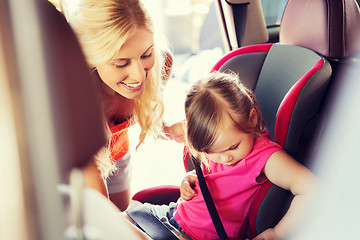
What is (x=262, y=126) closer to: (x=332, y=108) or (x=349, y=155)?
(x=332, y=108)

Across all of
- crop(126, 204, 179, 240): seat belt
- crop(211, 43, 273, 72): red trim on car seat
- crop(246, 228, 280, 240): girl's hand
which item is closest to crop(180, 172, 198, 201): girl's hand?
crop(126, 204, 179, 240): seat belt

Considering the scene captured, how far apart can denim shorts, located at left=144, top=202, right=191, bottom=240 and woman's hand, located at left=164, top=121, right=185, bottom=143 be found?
261 millimetres

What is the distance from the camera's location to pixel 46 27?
475mm

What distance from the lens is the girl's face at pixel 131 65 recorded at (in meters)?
1.18

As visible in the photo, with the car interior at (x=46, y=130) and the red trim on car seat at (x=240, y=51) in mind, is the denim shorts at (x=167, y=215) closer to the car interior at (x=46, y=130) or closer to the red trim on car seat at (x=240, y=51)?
the red trim on car seat at (x=240, y=51)

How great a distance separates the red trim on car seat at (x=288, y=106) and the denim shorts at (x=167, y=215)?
426mm

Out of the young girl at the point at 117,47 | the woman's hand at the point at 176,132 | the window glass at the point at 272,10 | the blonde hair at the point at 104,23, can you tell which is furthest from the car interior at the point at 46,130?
the window glass at the point at 272,10

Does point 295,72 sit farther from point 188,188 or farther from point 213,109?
point 188,188

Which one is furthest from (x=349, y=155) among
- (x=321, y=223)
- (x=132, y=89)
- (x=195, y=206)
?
(x=132, y=89)

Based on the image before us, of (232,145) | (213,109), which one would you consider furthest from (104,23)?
(232,145)

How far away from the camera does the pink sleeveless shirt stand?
1.19 meters

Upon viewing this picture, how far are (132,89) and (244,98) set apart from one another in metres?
0.36

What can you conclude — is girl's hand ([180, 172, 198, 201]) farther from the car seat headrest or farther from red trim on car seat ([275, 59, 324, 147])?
the car seat headrest

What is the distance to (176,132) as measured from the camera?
5.03ft
